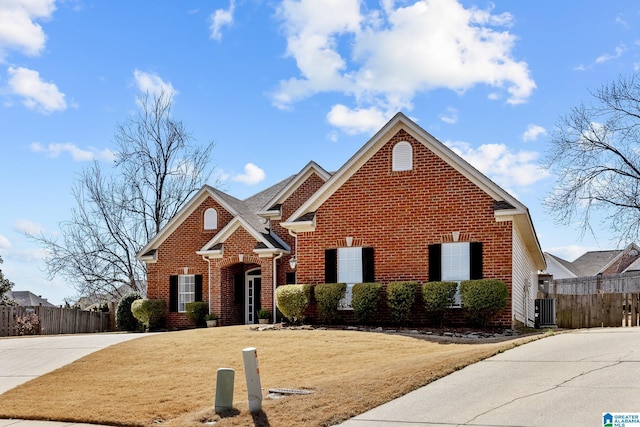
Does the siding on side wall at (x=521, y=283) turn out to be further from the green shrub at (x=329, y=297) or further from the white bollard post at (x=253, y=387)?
the white bollard post at (x=253, y=387)

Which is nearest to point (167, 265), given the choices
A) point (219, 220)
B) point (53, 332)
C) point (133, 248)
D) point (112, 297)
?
point (219, 220)

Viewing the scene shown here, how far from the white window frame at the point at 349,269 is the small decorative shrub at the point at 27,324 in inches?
648

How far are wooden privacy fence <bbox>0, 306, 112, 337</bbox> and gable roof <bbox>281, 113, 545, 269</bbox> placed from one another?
49.3ft

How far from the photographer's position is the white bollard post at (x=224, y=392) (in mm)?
11797

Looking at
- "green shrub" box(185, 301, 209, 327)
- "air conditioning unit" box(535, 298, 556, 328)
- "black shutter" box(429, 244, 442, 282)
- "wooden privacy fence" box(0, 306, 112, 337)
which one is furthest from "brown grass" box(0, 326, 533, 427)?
"wooden privacy fence" box(0, 306, 112, 337)

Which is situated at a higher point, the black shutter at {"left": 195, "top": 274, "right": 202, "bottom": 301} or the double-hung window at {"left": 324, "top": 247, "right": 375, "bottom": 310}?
the double-hung window at {"left": 324, "top": 247, "right": 375, "bottom": 310}

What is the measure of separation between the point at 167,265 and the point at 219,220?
3.17 m

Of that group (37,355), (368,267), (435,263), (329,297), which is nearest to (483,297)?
(435,263)

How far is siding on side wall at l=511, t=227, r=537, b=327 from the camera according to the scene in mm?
→ 24172

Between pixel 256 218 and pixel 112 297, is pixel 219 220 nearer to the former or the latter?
pixel 256 218

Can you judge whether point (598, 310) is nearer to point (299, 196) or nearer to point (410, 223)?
point (410, 223)

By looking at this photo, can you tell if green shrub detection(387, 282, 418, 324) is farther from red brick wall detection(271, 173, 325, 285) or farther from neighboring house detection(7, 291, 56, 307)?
neighboring house detection(7, 291, 56, 307)

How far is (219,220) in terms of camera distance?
32625 mm

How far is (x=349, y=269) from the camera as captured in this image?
2469cm
